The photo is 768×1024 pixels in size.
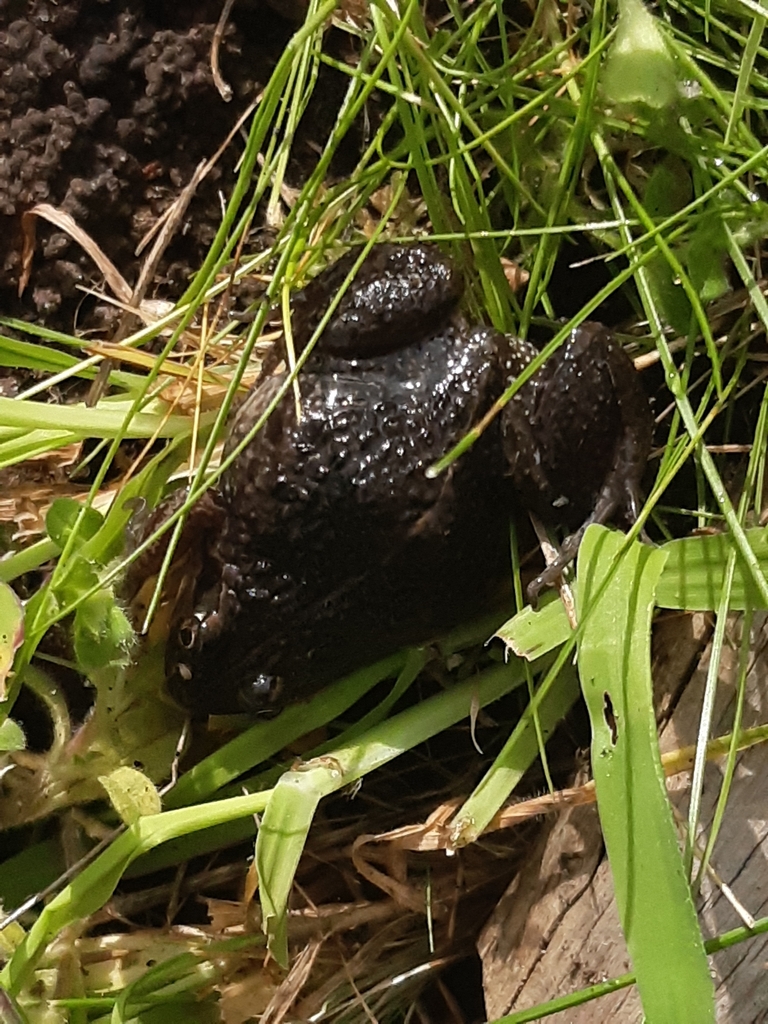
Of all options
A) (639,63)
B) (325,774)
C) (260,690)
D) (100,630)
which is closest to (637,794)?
(325,774)

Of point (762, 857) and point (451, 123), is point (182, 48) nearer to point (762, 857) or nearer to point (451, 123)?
point (451, 123)

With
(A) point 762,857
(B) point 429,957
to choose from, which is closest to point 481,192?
(A) point 762,857

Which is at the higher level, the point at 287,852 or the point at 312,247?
the point at 312,247

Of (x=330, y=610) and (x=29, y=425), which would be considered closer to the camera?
(x=29, y=425)

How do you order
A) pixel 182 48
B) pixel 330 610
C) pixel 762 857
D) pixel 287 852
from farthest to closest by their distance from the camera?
1. pixel 182 48
2. pixel 330 610
3. pixel 287 852
4. pixel 762 857

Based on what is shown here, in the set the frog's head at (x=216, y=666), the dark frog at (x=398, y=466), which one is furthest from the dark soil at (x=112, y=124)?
the frog's head at (x=216, y=666)

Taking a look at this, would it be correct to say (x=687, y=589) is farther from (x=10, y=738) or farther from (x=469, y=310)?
(x=10, y=738)
